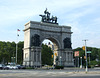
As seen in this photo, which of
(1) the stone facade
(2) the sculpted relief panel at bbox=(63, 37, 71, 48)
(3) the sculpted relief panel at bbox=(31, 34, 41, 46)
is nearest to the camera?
(1) the stone facade

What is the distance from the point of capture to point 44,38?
7275 cm

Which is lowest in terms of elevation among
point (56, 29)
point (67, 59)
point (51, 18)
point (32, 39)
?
point (67, 59)

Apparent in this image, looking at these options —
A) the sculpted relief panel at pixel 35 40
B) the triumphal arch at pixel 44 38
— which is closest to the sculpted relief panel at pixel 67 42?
the triumphal arch at pixel 44 38

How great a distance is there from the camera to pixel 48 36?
7369 centimetres

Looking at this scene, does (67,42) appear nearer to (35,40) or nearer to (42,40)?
(42,40)

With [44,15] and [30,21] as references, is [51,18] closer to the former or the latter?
[44,15]

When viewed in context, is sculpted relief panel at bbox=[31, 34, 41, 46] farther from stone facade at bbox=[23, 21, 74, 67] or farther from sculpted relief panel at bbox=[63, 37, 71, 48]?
sculpted relief panel at bbox=[63, 37, 71, 48]

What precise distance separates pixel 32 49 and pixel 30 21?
12278 millimetres

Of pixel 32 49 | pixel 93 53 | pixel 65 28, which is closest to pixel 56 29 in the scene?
pixel 65 28

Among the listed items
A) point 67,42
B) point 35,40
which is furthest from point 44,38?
point 67,42

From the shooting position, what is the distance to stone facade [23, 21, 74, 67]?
6712 cm

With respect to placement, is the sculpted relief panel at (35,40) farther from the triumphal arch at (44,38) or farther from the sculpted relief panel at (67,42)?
the sculpted relief panel at (67,42)

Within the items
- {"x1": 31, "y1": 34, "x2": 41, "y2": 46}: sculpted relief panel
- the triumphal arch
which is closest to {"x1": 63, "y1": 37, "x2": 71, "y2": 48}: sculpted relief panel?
the triumphal arch

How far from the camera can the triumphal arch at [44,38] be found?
220 feet
